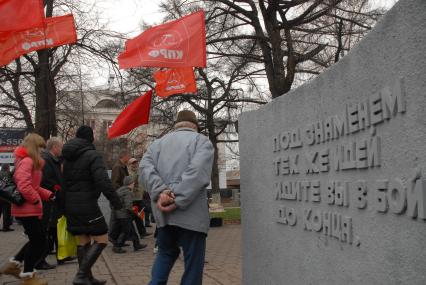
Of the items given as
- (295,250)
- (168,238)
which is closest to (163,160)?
(168,238)

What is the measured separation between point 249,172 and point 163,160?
935 millimetres

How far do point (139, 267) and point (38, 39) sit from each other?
413 cm

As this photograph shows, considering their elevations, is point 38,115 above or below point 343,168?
above

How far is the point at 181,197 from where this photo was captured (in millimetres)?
4078

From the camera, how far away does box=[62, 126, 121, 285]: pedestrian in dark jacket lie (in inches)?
225

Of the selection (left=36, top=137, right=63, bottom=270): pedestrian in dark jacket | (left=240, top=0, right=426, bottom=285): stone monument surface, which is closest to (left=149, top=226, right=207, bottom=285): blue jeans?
(left=240, top=0, right=426, bottom=285): stone monument surface

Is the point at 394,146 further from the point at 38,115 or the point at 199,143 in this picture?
the point at 38,115

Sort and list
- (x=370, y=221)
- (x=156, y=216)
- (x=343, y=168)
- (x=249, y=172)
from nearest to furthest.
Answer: (x=370, y=221) → (x=343, y=168) → (x=156, y=216) → (x=249, y=172)

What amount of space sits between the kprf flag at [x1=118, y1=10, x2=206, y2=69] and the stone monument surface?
3733 millimetres

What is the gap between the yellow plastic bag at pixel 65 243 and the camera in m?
6.27

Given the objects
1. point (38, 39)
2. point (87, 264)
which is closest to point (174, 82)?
point (38, 39)

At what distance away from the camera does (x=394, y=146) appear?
2.41 meters

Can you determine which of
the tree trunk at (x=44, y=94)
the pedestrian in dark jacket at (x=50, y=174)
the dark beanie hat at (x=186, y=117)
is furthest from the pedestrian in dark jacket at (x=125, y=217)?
the tree trunk at (x=44, y=94)

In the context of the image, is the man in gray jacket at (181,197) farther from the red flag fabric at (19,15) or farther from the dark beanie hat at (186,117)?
the red flag fabric at (19,15)
